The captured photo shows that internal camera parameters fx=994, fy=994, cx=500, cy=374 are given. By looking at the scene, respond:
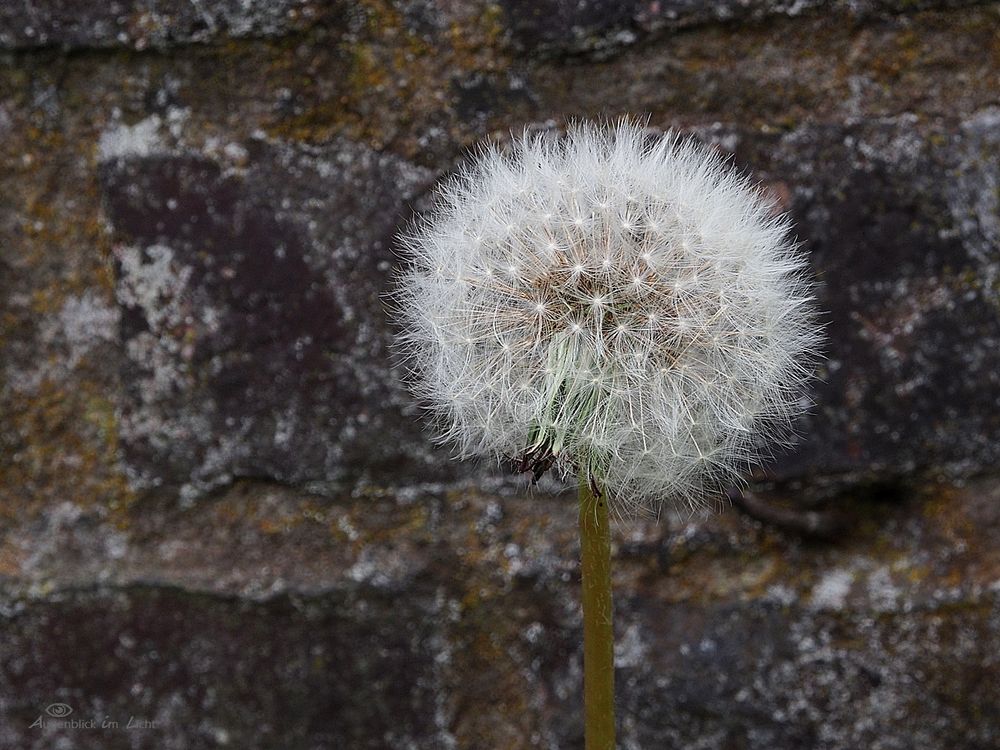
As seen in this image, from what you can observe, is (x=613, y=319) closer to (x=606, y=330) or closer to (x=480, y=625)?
(x=606, y=330)

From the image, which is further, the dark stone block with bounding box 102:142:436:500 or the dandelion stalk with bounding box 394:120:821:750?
the dark stone block with bounding box 102:142:436:500

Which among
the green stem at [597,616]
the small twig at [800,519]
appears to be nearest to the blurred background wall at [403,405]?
the small twig at [800,519]

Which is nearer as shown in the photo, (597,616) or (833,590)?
(597,616)

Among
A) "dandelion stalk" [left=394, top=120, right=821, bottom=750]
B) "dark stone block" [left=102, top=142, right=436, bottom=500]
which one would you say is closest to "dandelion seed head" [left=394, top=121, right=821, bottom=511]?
"dandelion stalk" [left=394, top=120, right=821, bottom=750]

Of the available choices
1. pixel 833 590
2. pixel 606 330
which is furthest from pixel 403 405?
pixel 833 590

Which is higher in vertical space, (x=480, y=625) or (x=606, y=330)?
(x=606, y=330)

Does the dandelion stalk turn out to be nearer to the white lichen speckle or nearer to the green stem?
the green stem
